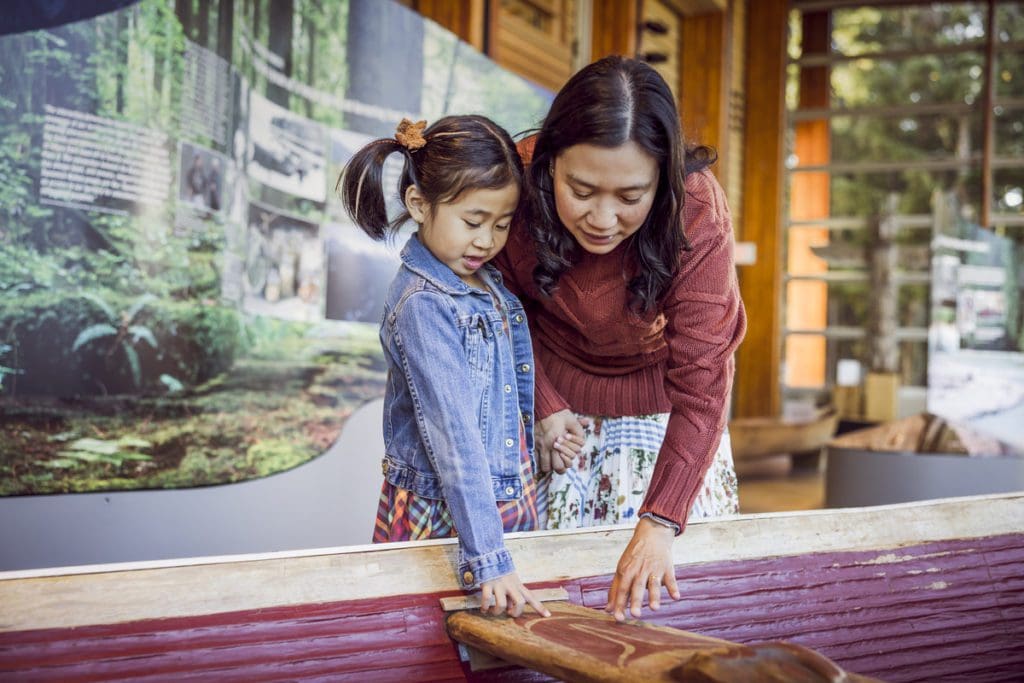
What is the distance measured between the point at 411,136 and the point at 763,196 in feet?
26.7

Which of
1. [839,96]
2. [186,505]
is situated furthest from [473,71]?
[839,96]

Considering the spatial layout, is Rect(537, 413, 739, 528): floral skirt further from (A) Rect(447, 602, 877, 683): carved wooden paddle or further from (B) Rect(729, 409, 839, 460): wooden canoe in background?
(B) Rect(729, 409, 839, 460): wooden canoe in background

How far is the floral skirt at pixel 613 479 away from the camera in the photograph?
1944mm

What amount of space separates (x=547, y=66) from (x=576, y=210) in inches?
175

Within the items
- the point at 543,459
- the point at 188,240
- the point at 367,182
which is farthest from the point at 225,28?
the point at 543,459

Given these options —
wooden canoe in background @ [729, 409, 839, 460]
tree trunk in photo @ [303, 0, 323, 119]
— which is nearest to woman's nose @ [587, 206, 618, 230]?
tree trunk in photo @ [303, 0, 323, 119]

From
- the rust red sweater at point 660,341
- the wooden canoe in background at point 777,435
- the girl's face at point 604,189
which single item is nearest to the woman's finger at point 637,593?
the rust red sweater at point 660,341

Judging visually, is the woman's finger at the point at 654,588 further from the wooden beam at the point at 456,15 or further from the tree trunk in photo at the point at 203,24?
the wooden beam at the point at 456,15

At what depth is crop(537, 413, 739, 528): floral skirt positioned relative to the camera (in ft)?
6.38

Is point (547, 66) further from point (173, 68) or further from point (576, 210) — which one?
point (576, 210)

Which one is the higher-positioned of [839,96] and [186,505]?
[839,96]

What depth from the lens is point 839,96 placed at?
966 centimetres

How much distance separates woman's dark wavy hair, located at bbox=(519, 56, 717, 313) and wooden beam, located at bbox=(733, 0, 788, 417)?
7852 millimetres

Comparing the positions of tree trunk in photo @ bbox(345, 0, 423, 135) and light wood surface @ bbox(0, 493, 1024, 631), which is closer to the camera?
light wood surface @ bbox(0, 493, 1024, 631)
